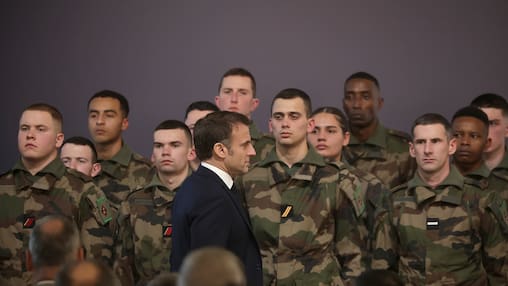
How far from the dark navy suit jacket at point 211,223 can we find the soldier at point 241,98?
2.40m

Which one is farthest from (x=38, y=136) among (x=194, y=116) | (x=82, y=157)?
(x=194, y=116)

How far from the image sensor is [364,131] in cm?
730

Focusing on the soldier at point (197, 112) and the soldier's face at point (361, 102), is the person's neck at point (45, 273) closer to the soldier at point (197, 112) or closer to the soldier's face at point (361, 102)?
the soldier at point (197, 112)

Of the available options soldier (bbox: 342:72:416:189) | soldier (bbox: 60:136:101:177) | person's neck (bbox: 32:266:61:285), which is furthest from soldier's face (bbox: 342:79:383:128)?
person's neck (bbox: 32:266:61:285)

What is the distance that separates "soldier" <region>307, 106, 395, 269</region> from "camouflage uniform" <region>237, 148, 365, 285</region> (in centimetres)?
11

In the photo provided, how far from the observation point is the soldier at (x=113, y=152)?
23.0 feet

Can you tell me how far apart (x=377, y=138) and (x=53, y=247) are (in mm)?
3800

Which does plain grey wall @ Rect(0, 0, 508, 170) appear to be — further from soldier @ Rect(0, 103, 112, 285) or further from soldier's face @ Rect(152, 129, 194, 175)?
soldier @ Rect(0, 103, 112, 285)

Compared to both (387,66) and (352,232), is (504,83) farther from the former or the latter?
(352,232)

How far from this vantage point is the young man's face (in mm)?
6926

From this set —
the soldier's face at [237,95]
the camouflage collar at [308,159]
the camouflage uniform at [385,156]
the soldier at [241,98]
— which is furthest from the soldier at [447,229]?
the soldier's face at [237,95]

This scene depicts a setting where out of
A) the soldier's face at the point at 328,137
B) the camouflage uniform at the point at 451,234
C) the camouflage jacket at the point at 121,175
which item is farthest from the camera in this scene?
the camouflage jacket at the point at 121,175

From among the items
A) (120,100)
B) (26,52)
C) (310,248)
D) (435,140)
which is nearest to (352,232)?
(310,248)

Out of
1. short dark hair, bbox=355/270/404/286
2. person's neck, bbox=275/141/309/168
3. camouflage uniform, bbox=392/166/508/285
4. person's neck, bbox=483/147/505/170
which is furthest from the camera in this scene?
person's neck, bbox=483/147/505/170
